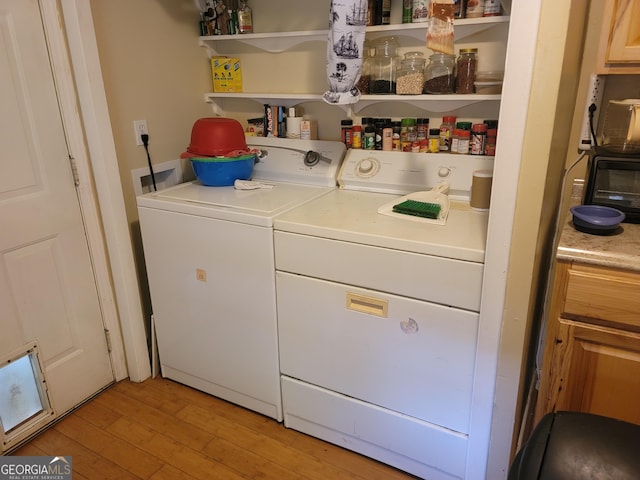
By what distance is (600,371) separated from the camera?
136 cm

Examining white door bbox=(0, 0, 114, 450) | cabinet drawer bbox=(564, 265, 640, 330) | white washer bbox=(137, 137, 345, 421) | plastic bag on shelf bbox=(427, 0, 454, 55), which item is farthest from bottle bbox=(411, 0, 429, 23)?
white door bbox=(0, 0, 114, 450)

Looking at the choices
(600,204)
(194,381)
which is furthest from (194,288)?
(600,204)

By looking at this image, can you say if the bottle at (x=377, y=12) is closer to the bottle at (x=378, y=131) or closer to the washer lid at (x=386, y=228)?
the bottle at (x=378, y=131)

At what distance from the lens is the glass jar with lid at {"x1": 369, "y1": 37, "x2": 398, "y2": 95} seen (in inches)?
76.2

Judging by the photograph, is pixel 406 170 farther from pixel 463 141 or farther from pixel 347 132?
pixel 347 132

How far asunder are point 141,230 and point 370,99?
1138mm

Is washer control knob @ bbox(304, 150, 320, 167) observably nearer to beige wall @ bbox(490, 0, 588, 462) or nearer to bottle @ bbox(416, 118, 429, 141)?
bottle @ bbox(416, 118, 429, 141)

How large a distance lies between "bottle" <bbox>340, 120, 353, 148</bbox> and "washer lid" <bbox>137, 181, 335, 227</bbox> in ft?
0.74

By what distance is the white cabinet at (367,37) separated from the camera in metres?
1.76

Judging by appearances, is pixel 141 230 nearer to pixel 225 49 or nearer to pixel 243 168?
pixel 243 168

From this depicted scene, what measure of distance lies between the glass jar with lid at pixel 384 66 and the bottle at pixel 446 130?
246 millimetres

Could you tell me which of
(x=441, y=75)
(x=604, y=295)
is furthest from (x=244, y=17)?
(x=604, y=295)

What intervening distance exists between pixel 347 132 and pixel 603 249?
1.17 meters

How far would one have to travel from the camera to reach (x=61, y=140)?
1851 mm
